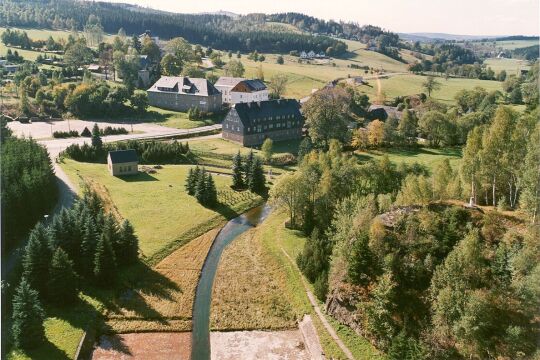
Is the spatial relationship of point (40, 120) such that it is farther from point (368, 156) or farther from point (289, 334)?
point (289, 334)

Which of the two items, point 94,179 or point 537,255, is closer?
point 537,255

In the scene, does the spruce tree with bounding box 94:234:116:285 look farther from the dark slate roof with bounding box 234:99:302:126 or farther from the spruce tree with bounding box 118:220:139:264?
the dark slate roof with bounding box 234:99:302:126

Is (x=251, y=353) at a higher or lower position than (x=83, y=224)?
lower

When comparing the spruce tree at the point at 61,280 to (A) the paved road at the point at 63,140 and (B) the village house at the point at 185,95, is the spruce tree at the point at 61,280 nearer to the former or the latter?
(A) the paved road at the point at 63,140

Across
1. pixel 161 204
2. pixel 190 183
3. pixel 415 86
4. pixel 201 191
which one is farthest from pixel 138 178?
pixel 415 86

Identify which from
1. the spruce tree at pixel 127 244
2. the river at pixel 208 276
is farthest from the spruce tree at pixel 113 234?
the river at pixel 208 276

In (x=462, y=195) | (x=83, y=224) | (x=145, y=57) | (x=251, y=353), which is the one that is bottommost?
(x=251, y=353)

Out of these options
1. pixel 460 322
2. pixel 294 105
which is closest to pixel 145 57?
pixel 294 105

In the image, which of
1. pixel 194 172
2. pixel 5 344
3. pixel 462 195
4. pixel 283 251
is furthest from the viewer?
pixel 194 172
